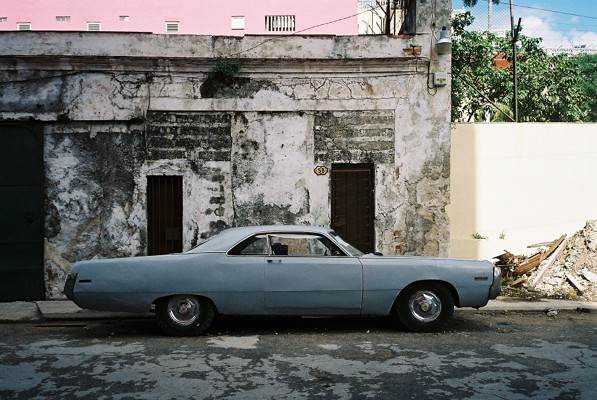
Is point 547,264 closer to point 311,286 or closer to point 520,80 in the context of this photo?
point 311,286

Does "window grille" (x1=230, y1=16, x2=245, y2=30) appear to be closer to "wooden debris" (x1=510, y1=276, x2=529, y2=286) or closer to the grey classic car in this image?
"wooden debris" (x1=510, y1=276, x2=529, y2=286)

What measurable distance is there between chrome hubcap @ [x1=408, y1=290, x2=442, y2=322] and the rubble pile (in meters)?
3.53

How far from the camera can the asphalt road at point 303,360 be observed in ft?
15.2

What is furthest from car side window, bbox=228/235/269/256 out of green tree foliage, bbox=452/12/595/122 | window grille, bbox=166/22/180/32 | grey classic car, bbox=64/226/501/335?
window grille, bbox=166/22/180/32

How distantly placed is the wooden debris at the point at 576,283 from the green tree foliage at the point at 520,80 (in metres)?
15.5

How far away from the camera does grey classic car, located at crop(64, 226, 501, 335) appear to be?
6.55 m

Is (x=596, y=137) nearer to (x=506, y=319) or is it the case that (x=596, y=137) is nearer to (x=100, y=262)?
(x=506, y=319)

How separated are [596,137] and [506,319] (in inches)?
235

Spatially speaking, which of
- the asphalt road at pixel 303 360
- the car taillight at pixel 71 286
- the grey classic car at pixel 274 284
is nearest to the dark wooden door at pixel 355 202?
the asphalt road at pixel 303 360

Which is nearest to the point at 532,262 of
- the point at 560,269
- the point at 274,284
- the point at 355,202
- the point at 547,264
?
the point at 547,264

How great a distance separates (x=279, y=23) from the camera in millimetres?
27234

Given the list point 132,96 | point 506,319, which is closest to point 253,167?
point 132,96

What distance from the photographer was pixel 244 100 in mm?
9781

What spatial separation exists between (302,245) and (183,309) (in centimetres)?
160
